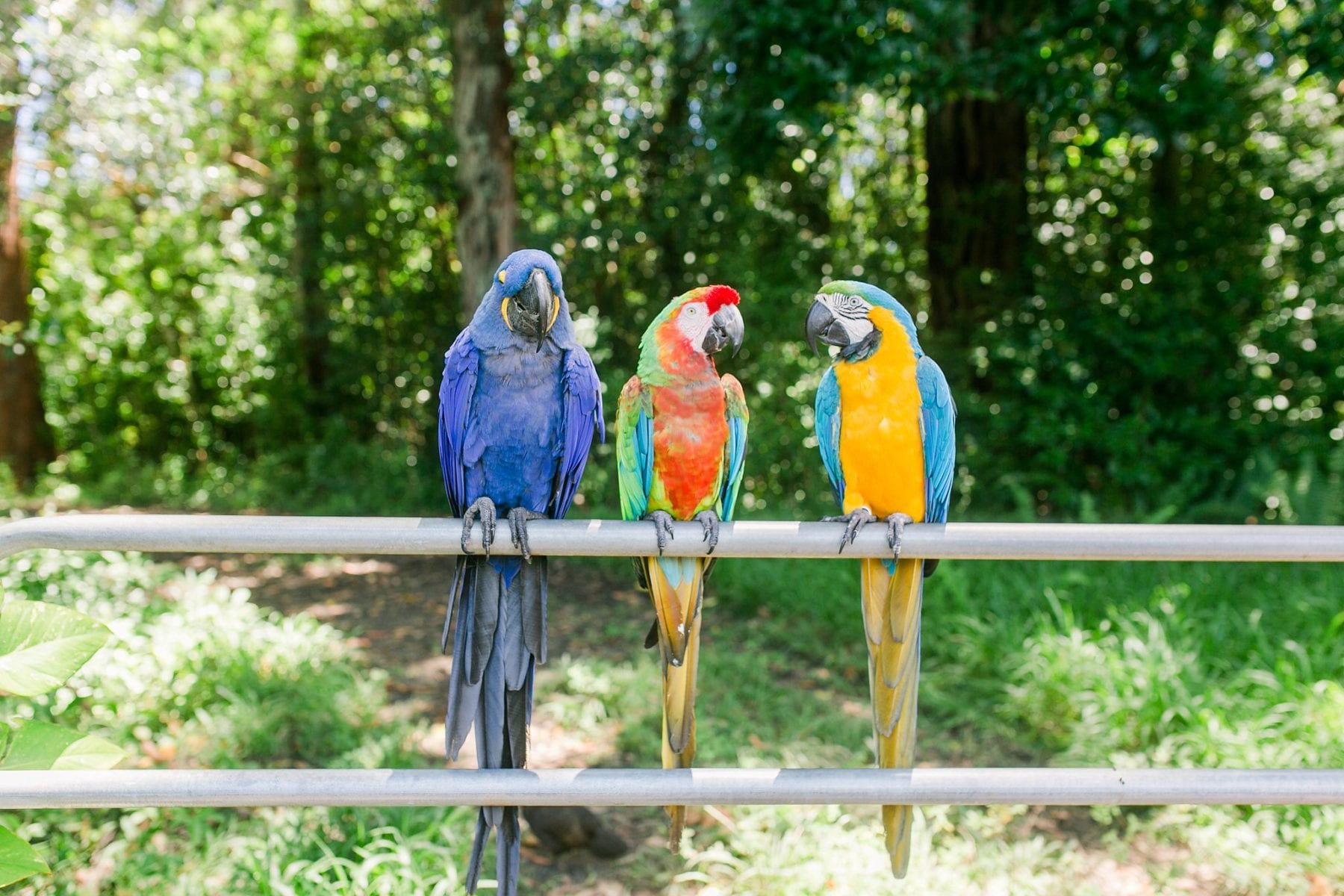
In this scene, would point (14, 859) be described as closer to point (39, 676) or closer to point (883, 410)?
point (39, 676)

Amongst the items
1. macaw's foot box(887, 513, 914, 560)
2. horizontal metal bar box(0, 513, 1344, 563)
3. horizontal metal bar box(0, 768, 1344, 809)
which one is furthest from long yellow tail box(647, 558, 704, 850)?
macaw's foot box(887, 513, 914, 560)

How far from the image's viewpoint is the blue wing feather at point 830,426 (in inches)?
75.2

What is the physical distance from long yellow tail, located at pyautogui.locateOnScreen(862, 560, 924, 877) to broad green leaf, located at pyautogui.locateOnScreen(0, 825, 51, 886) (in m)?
1.43

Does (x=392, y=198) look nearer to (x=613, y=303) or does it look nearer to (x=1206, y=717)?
(x=613, y=303)

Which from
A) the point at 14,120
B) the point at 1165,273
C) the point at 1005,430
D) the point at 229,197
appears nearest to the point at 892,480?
the point at 1005,430

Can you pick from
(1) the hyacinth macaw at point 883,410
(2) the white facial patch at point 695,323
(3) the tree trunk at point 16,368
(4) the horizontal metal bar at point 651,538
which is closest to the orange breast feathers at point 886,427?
(1) the hyacinth macaw at point 883,410

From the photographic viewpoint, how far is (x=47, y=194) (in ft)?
26.7

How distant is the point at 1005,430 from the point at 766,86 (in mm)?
3159

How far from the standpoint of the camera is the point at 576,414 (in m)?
1.82

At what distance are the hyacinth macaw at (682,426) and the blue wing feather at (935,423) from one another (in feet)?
1.35

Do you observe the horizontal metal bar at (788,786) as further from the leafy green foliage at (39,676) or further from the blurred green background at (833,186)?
the blurred green background at (833,186)

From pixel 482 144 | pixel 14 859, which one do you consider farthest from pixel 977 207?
pixel 14 859

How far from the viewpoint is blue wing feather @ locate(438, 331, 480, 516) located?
1811 millimetres

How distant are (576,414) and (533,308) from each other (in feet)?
0.86
